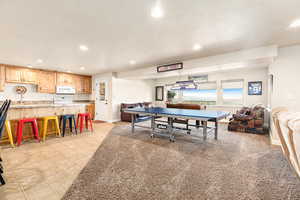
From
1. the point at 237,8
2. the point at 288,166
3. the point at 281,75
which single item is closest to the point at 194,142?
the point at 288,166

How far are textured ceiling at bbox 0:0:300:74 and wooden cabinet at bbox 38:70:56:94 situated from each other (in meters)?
2.27

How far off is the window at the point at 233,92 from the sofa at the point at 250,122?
1.56 m

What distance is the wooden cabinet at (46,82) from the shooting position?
19.1ft

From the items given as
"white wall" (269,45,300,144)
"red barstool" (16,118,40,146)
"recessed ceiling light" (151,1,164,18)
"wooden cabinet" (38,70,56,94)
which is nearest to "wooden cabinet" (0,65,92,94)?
"wooden cabinet" (38,70,56,94)

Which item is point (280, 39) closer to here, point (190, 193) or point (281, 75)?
point (281, 75)

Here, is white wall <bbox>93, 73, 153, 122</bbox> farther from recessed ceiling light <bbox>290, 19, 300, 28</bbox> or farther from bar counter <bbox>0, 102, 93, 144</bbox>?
recessed ceiling light <bbox>290, 19, 300, 28</bbox>

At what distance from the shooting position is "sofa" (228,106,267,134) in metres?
4.46

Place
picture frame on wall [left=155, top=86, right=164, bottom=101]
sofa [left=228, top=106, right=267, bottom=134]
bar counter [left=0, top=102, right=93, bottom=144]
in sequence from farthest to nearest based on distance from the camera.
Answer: picture frame on wall [left=155, top=86, right=164, bottom=101] → sofa [left=228, top=106, right=267, bottom=134] → bar counter [left=0, top=102, right=93, bottom=144]

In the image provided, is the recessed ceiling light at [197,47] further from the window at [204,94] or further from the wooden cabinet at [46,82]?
the wooden cabinet at [46,82]

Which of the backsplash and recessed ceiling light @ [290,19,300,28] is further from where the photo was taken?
the backsplash

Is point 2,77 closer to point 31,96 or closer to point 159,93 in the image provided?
point 31,96

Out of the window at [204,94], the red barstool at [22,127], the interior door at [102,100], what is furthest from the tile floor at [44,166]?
the window at [204,94]

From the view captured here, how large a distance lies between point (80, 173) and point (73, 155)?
82 centimetres

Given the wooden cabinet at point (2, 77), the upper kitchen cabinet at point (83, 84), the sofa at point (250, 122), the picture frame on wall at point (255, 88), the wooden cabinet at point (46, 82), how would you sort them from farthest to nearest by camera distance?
1. the upper kitchen cabinet at point (83, 84)
2. the wooden cabinet at point (46, 82)
3. the picture frame on wall at point (255, 88)
4. the wooden cabinet at point (2, 77)
5. the sofa at point (250, 122)
